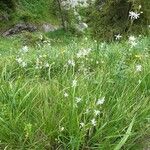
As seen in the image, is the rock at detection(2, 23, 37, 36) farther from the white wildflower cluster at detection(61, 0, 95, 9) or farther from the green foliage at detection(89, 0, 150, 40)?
the green foliage at detection(89, 0, 150, 40)

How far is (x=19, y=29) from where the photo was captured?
1684 inches

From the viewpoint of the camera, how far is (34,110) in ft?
15.7

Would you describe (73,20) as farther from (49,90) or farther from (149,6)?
(49,90)

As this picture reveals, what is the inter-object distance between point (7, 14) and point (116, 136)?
40.1 m

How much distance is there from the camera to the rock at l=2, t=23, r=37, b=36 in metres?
41.9

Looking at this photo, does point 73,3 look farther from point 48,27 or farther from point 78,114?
point 78,114

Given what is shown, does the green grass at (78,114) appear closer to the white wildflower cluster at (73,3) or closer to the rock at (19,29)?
the rock at (19,29)

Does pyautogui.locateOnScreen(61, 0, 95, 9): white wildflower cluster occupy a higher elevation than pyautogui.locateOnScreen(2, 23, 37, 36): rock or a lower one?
lower

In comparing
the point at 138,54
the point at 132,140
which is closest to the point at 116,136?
the point at 132,140

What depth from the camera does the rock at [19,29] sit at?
137 ft

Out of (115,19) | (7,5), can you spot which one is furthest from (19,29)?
(115,19)

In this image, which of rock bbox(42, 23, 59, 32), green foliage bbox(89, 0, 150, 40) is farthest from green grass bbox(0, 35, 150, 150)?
rock bbox(42, 23, 59, 32)

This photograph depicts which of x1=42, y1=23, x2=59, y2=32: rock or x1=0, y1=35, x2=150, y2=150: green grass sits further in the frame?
x1=42, y1=23, x2=59, y2=32: rock

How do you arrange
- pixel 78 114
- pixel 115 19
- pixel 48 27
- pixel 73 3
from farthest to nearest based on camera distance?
1. pixel 73 3
2. pixel 48 27
3. pixel 115 19
4. pixel 78 114
